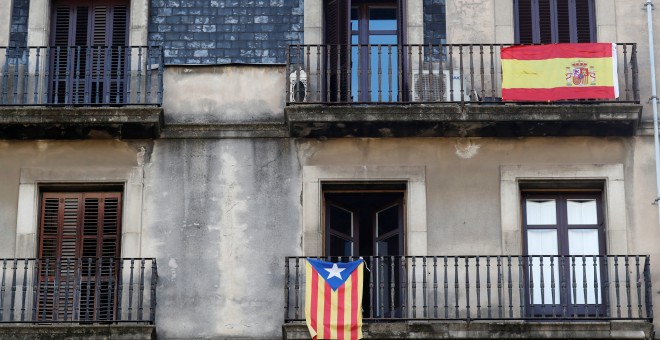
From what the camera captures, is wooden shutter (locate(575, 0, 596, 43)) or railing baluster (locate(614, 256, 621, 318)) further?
wooden shutter (locate(575, 0, 596, 43))

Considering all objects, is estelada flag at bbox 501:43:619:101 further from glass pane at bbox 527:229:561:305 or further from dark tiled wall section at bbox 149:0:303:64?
dark tiled wall section at bbox 149:0:303:64

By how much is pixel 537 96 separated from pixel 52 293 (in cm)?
820

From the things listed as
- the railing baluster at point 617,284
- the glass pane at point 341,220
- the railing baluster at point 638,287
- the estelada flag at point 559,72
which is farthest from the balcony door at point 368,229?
the railing baluster at point 638,287

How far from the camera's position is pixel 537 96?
89.2 ft

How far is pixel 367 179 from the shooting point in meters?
27.1

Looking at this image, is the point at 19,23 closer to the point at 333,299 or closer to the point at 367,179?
the point at 367,179

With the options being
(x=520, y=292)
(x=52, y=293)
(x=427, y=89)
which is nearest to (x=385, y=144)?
(x=427, y=89)

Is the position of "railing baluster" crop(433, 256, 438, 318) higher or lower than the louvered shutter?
lower

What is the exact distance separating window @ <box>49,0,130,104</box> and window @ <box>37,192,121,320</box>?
65.4 inches

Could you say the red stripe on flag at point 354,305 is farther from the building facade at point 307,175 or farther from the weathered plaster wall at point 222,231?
the weathered plaster wall at point 222,231

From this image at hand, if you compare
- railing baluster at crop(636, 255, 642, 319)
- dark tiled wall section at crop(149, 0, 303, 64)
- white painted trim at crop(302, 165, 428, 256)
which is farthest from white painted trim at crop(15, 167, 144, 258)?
railing baluster at crop(636, 255, 642, 319)

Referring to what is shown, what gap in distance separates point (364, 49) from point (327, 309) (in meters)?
4.57

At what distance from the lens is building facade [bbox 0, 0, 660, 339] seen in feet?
86.9

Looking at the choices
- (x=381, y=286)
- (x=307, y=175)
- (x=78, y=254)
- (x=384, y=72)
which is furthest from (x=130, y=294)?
A: (x=384, y=72)
